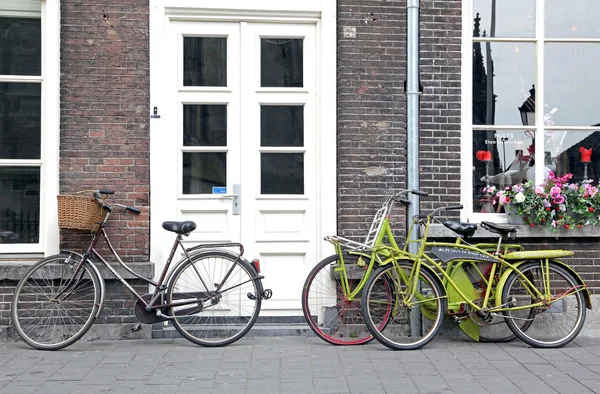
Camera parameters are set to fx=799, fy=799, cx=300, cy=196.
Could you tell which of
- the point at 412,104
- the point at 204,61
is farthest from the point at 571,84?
the point at 204,61

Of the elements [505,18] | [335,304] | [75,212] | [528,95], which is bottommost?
[335,304]

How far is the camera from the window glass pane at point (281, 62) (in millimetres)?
7996

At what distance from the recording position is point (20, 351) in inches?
279

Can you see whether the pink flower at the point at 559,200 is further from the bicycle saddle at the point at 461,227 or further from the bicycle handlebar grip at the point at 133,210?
the bicycle handlebar grip at the point at 133,210

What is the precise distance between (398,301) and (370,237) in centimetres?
79

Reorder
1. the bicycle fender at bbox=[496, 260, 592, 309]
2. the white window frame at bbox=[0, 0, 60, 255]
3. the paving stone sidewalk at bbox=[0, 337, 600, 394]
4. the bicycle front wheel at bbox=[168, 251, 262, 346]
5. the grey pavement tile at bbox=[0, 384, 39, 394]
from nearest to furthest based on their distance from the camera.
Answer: the grey pavement tile at bbox=[0, 384, 39, 394] < the paving stone sidewalk at bbox=[0, 337, 600, 394] < the bicycle fender at bbox=[496, 260, 592, 309] < the bicycle front wheel at bbox=[168, 251, 262, 346] < the white window frame at bbox=[0, 0, 60, 255]

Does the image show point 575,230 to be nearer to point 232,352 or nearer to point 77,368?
point 232,352

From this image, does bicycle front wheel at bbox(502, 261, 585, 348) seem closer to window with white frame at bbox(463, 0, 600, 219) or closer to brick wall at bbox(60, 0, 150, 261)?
window with white frame at bbox(463, 0, 600, 219)

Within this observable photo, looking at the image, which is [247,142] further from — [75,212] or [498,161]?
[498,161]

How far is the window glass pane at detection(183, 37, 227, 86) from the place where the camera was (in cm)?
793

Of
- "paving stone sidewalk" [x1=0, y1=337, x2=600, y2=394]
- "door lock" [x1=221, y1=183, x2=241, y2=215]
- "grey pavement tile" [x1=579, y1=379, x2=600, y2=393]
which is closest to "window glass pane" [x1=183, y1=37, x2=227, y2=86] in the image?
"door lock" [x1=221, y1=183, x2=241, y2=215]

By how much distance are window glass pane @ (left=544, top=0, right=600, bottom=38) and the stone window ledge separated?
4.64 meters

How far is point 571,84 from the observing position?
26.8 feet

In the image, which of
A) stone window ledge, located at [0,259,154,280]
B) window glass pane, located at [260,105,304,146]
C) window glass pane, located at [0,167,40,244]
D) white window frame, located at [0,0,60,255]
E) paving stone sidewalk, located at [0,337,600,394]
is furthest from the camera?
window glass pane, located at [260,105,304,146]
